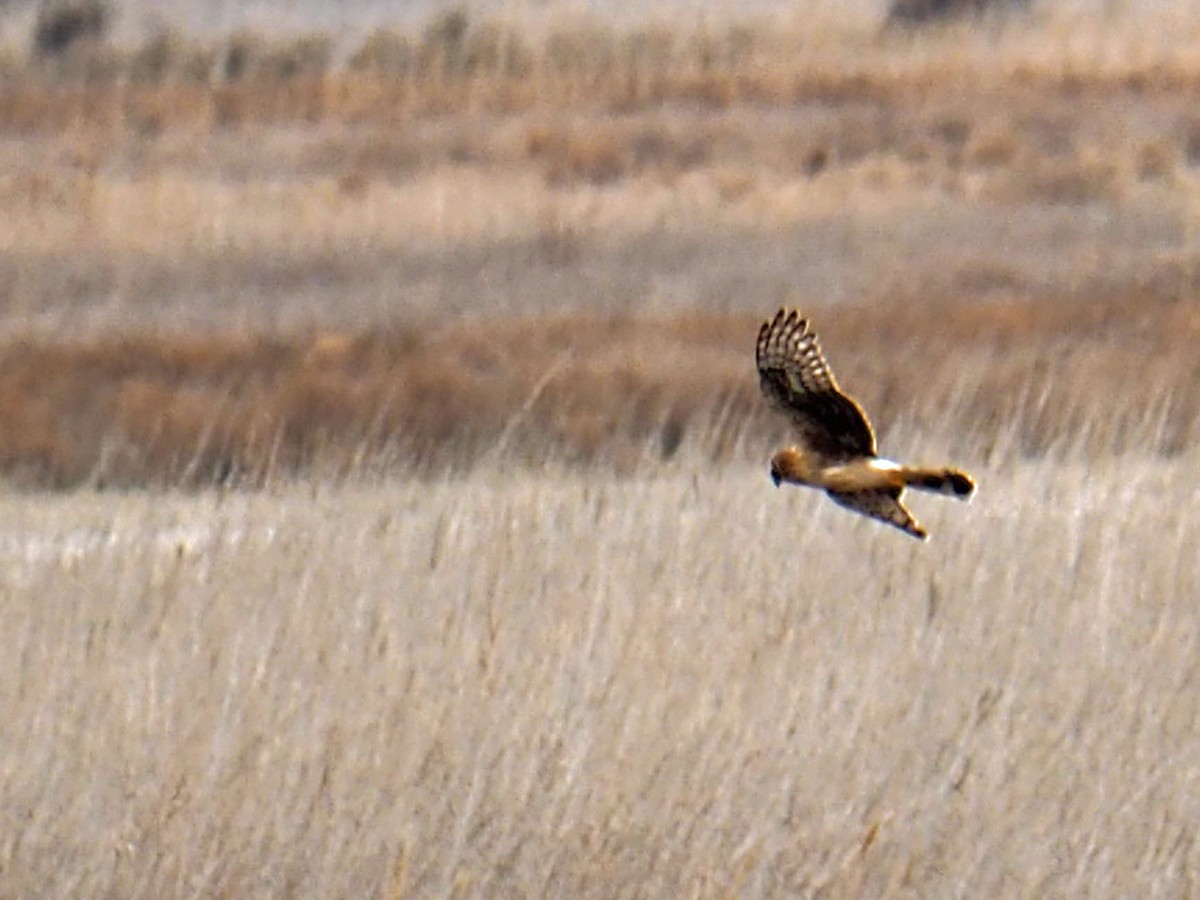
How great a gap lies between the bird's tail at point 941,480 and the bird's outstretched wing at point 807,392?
108mm

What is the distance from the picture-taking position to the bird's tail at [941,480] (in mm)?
3059

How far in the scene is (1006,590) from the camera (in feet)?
15.4

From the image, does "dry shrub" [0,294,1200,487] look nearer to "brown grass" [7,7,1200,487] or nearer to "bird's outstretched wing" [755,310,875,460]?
"brown grass" [7,7,1200,487]

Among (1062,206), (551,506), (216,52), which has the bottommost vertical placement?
(216,52)

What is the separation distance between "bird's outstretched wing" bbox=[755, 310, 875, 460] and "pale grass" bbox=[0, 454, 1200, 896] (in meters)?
0.83

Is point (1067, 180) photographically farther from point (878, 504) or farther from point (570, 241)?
point (878, 504)

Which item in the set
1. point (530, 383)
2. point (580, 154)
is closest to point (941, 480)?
point (530, 383)

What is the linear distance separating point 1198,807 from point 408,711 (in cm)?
122

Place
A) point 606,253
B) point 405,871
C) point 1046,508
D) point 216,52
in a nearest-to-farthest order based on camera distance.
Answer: point 405,871, point 1046,508, point 606,253, point 216,52

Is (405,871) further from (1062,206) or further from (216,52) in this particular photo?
(216,52)

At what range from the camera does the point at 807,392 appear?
351 centimetres

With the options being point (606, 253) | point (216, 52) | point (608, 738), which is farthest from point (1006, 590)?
point (216, 52)

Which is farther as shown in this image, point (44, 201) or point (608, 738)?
point (44, 201)

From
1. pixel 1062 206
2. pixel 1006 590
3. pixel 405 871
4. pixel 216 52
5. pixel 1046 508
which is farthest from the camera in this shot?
pixel 216 52
